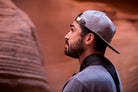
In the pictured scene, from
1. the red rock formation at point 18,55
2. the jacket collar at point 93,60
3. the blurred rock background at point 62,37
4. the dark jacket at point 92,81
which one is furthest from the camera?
the blurred rock background at point 62,37

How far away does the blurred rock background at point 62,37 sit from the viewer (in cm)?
230

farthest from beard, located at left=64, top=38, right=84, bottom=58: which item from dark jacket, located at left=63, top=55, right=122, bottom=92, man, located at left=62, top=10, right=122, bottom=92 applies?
dark jacket, located at left=63, top=55, right=122, bottom=92

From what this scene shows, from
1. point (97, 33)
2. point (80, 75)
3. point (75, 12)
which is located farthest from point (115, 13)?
point (80, 75)

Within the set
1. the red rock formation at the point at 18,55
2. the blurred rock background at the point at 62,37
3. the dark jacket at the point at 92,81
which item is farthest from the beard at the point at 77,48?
the blurred rock background at the point at 62,37

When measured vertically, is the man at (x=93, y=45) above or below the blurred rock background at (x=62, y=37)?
above

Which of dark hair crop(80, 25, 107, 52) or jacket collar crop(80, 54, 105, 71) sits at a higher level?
dark hair crop(80, 25, 107, 52)

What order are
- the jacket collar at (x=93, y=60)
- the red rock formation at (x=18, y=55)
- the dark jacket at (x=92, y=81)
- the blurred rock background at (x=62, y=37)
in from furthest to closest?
the blurred rock background at (x=62, y=37) → the red rock formation at (x=18, y=55) → the jacket collar at (x=93, y=60) → the dark jacket at (x=92, y=81)

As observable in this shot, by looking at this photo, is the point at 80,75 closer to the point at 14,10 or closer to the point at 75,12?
the point at 14,10

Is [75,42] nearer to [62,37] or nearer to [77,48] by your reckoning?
[77,48]

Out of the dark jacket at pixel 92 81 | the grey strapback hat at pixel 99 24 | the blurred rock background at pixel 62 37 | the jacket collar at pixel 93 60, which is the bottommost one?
the blurred rock background at pixel 62 37

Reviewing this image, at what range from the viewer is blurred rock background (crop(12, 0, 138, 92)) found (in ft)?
7.55

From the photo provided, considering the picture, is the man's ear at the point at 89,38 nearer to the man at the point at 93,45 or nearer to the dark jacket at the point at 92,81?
the man at the point at 93,45

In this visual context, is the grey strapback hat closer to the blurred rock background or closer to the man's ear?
the man's ear

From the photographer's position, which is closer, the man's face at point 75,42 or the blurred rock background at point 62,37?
the man's face at point 75,42
